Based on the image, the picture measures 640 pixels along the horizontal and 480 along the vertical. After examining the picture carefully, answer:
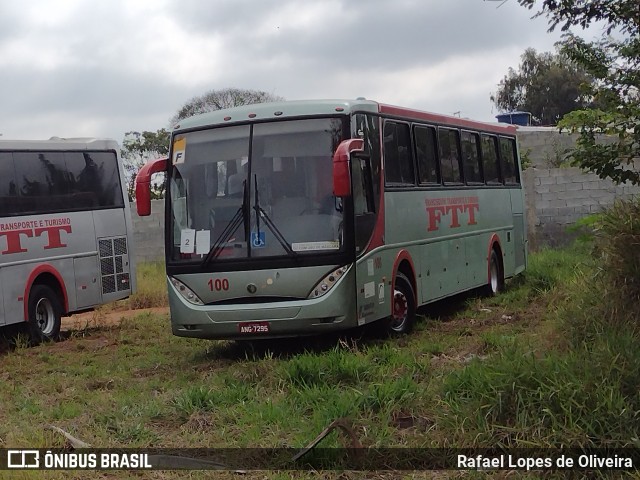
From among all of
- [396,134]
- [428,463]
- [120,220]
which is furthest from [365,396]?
[120,220]

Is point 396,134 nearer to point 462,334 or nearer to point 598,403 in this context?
point 462,334

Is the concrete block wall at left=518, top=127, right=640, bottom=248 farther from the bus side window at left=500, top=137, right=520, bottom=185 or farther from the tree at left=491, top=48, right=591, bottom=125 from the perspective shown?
the tree at left=491, top=48, right=591, bottom=125

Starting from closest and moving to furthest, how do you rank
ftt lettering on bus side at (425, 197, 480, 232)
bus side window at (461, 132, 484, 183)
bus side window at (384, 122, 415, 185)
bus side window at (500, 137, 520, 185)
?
bus side window at (384, 122, 415, 185)
ftt lettering on bus side at (425, 197, 480, 232)
bus side window at (461, 132, 484, 183)
bus side window at (500, 137, 520, 185)

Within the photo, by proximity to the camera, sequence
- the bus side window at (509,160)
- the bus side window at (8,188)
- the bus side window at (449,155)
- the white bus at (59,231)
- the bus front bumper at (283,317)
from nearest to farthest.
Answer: the bus front bumper at (283,317)
the bus side window at (8,188)
the white bus at (59,231)
the bus side window at (449,155)
the bus side window at (509,160)

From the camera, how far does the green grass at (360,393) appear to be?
6.41m

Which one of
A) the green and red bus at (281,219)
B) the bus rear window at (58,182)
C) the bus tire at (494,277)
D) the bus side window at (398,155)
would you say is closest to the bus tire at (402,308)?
the green and red bus at (281,219)

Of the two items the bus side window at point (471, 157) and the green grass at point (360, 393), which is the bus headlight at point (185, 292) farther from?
the bus side window at point (471, 157)

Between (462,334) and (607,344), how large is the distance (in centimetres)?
453

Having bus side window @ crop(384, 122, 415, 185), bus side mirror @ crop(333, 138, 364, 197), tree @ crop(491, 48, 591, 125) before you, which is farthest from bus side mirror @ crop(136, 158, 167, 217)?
tree @ crop(491, 48, 591, 125)

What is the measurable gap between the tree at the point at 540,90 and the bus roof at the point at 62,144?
35.8 m

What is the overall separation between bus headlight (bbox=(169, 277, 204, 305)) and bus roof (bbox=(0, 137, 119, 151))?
13.7 ft

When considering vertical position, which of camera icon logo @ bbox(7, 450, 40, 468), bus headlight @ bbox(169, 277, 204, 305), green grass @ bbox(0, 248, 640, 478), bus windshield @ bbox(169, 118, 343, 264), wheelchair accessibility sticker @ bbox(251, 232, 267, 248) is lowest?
camera icon logo @ bbox(7, 450, 40, 468)

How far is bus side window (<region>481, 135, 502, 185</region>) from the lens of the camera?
15727mm

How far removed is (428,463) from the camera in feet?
21.3
